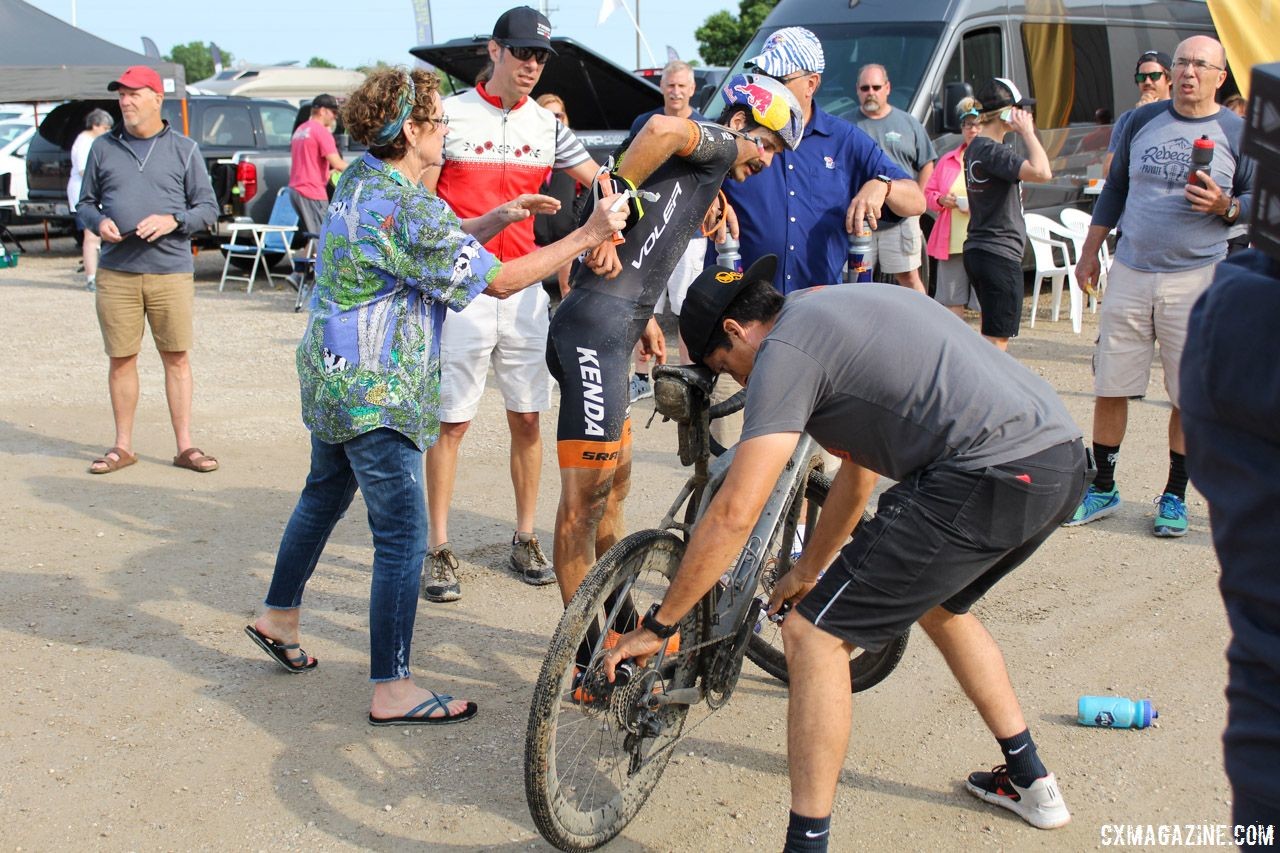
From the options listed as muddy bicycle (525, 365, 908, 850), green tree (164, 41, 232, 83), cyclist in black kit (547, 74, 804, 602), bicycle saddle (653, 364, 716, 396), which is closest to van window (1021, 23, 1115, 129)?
cyclist in black kit (547, 74, 804, 602)

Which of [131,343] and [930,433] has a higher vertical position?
[930,433]

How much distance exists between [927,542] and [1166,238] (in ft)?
11.1

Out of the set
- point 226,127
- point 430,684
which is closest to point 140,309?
point 430,684

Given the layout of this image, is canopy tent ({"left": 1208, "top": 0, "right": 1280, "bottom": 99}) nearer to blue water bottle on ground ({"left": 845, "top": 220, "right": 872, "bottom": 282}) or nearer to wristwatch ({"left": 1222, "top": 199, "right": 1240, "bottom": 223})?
wristwatch ({"left": 1222, "top": 199, "right": 1240, "bottom": 223})

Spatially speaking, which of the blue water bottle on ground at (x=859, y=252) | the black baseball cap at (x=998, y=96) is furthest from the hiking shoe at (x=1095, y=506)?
the black baseball cap at (x=998, y=96)

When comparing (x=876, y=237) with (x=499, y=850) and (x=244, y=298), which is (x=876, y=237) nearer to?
(x=499, y=850)

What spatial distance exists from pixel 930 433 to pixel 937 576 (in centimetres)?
34

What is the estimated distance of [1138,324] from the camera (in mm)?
5805

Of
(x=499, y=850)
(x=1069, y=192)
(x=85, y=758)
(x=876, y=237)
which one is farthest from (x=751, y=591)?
(x=1069, y=192)

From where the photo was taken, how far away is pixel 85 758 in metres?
3.69

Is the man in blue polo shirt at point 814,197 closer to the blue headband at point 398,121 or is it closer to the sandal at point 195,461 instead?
the blue headband at point 398,121

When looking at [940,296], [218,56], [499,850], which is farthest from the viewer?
[218,56]

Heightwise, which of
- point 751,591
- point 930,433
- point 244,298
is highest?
point 930,433

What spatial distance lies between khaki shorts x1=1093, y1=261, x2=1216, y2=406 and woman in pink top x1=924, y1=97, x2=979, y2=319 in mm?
3101
